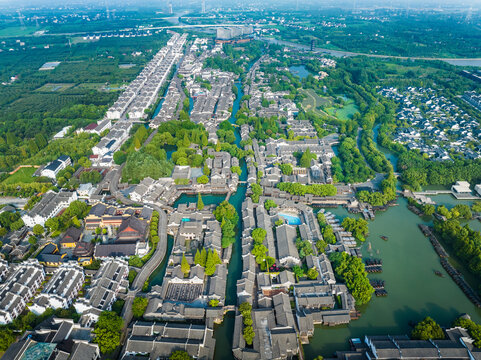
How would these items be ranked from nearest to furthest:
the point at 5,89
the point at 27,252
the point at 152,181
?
the point at 27,252 < the point at 152,181 < the point at 5,89

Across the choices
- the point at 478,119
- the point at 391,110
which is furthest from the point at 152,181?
the point at 478,119

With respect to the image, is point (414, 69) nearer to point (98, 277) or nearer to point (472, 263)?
point (472, 263)

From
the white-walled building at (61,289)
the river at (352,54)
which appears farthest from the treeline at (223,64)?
the white-walled building at (61,289)

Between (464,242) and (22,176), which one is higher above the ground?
(464,242)

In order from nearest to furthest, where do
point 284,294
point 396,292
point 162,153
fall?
point 284,294 → point 396,292 → point 162,153

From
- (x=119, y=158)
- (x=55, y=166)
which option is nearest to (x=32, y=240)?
(x=55, y=166)

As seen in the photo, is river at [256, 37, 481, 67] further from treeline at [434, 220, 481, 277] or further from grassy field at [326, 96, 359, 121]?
treeline at [434, 220, 481, 277]


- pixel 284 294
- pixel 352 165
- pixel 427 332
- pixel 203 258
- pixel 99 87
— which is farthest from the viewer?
pixel 99 87

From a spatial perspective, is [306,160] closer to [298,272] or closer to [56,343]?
[298,272]
